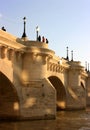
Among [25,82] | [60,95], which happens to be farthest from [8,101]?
[60,95]

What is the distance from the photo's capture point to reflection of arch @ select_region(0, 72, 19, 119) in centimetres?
3424

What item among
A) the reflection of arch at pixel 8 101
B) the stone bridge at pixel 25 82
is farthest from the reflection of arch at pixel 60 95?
the reflection of arch at pixel 8 101

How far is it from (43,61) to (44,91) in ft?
10.7

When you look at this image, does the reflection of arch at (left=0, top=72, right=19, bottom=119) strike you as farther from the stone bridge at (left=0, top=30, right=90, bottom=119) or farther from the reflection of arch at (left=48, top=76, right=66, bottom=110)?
the reflection of arch at (left=48, top=76, right=66, bottom=110)

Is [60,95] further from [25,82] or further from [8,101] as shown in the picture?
[8,101]

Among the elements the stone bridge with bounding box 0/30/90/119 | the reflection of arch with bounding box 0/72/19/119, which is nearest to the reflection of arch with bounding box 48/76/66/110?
the stone bridge with bounding box 0/30/90/119

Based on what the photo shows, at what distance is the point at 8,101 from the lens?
3494cm

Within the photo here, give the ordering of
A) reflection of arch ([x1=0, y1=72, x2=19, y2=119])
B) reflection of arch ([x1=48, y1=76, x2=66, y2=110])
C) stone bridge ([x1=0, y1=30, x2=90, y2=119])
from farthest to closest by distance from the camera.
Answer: reflection of arch ([x1=48, y1=76, x2=66, y2=110]) → reflection of arch ([x1=0, y1=72, x2=19, y2=119]) → stone bridge ([x1=0, y1=30, x2=90, y2=119])

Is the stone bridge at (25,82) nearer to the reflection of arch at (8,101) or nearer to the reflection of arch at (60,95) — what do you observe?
the reflection of arch at (8,101)

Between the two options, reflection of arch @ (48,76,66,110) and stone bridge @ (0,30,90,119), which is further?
reflection of arch @ (48,76,66,110)

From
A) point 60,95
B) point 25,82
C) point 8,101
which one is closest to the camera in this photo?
point 8,101

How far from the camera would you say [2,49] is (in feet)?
101

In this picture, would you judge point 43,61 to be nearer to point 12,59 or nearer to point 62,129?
point 12,59

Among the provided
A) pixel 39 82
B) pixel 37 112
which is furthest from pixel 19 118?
pixel 39 82
